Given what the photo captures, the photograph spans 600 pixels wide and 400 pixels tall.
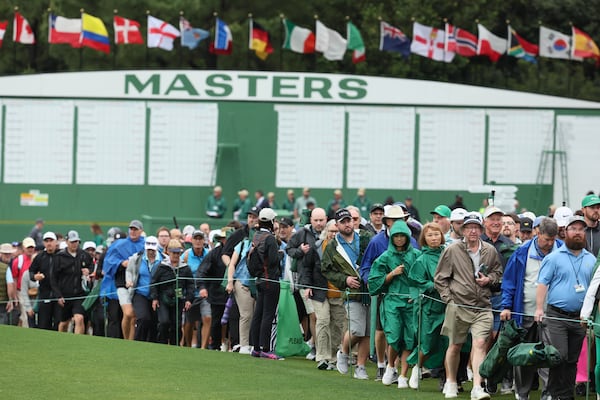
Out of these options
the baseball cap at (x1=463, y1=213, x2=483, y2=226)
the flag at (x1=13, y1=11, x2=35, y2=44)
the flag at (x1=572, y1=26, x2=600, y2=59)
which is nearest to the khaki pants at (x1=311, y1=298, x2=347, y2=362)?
the baseball cap at (x1=463, y1=213, x2=483, y2=226)

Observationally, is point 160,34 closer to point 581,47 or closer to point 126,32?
point 126,32

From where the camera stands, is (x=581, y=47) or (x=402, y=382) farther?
(x=581, y=47)

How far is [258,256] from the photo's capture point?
1902 cm

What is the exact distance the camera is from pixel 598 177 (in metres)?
34.9

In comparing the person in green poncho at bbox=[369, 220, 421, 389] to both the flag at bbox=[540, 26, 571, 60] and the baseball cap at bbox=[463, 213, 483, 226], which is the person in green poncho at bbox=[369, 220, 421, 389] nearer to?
the baseball cap at bbox=[463, 213, 483, 226]

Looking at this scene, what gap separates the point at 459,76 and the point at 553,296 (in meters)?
44.7

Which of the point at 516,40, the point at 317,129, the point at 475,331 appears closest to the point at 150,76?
the point at 317,129

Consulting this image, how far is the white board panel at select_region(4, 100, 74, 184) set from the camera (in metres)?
35.2

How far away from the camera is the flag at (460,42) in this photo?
39406mm

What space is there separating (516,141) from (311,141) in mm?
5094

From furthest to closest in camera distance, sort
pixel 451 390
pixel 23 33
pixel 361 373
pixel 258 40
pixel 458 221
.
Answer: pixel 258 40
pixel 23 33
pixel 361 373
pixel 458 221
pixel 451 390

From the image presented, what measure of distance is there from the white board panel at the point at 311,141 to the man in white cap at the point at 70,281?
42.0ft

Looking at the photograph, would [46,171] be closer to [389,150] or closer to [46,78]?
[46,78]

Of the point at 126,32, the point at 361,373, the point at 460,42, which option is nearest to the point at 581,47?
the point at 460,42
